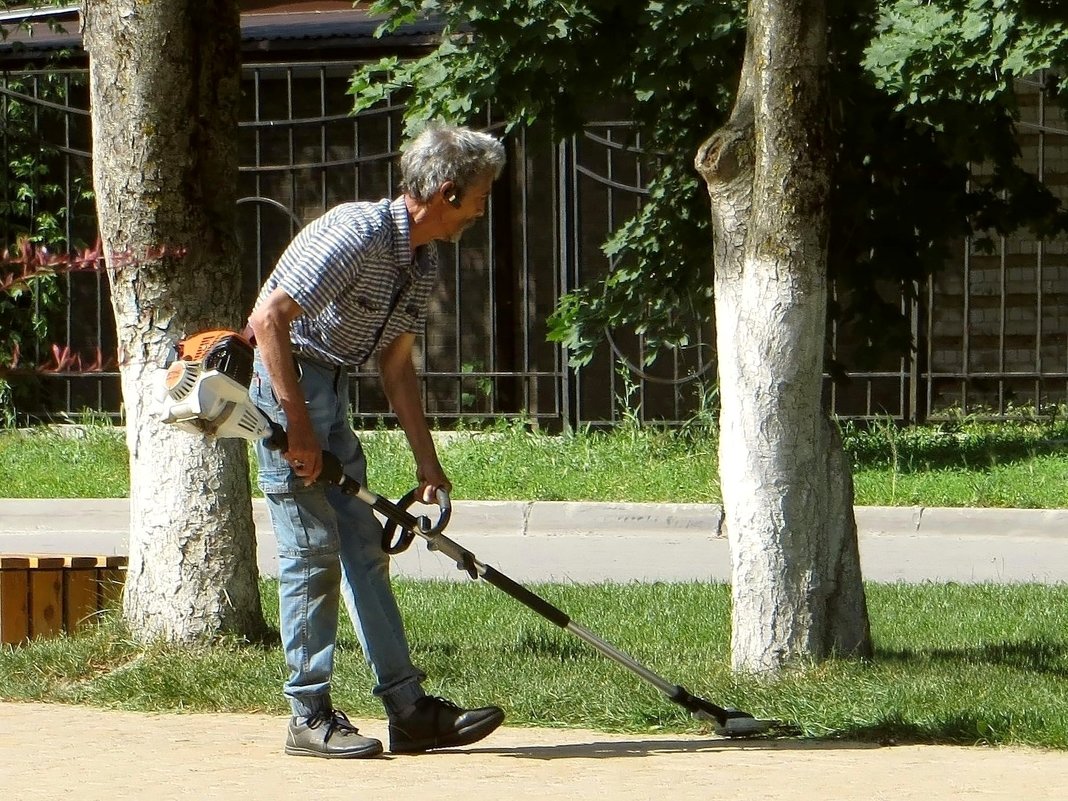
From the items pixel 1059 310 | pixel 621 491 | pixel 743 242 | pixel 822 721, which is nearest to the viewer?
pixel 822 721

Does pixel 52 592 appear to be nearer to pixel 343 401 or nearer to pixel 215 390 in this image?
pixel 343 401

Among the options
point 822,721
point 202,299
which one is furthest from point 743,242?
point 202,299

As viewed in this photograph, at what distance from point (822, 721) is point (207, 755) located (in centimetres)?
171

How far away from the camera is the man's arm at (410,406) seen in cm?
482

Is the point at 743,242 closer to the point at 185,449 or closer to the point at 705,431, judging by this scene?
the point at 185,449

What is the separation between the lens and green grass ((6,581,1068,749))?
4.82m

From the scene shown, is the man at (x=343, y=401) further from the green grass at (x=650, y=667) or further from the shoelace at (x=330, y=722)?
the green grass at (x=650, y=667)

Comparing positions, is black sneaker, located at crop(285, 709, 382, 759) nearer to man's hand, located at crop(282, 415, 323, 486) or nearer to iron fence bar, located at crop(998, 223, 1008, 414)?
man's hand, located at crop(282, 415, 323, 486)

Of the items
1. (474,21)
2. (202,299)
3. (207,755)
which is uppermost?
(474,21)

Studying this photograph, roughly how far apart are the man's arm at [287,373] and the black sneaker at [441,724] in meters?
0.74

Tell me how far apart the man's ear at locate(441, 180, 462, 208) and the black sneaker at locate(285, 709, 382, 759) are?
4.65ft

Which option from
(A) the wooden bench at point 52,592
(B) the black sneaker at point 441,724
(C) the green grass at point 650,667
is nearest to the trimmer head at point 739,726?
(C) the green grass at point 650,667

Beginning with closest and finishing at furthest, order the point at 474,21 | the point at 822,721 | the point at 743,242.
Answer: the point at 822,721, the point at 743,242, the point at 474,21

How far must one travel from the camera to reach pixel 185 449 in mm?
5691
